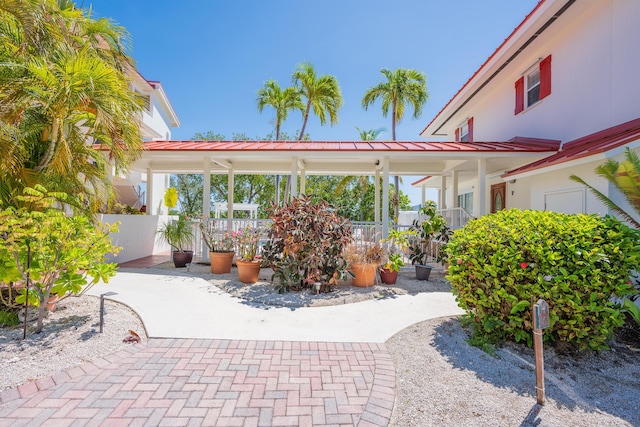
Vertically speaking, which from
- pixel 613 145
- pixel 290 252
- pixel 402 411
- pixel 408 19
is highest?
pixel 408 19

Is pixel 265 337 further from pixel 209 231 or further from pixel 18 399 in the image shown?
pixel 209 231

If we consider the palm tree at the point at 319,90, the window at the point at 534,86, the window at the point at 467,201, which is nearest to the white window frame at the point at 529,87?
the window at the point at 534,86

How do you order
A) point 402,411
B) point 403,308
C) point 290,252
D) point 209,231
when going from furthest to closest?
point 209,231, point 290,252, point 403,308, point 402,411

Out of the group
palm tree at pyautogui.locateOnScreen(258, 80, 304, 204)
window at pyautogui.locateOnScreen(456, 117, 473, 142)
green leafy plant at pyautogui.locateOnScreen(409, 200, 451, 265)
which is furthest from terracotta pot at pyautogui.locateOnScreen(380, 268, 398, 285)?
palm tree at pyautogui.locateOnScreen(258, 80, 304, 204)

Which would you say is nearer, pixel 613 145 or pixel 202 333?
pixel 202 333

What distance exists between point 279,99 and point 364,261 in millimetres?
17437

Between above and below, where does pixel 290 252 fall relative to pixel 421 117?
below

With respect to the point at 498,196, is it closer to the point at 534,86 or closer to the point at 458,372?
the point at 534,86

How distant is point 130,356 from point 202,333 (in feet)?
2.80

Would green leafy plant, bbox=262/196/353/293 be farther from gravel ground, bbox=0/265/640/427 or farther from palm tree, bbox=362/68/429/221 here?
palm tree, bbox=362/68/429/221

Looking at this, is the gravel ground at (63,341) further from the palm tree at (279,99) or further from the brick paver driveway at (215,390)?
the palm tree at (279,99)

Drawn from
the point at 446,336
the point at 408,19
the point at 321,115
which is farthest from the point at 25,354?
the point at 321,115

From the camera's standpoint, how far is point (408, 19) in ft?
32.1

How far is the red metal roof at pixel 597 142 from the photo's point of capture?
4.68 meters
